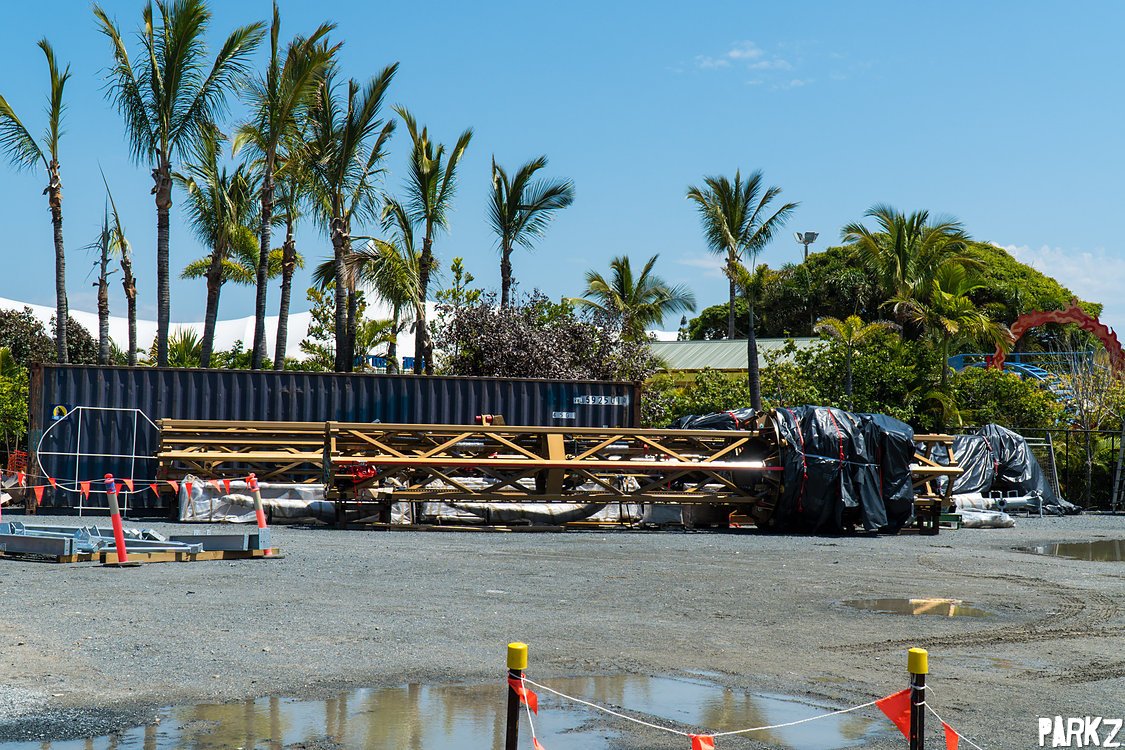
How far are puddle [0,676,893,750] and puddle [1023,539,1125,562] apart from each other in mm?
11066

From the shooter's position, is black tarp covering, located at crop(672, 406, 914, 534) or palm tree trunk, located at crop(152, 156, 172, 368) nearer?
black tarp covering, located at crop(672, 406, 914, 534)

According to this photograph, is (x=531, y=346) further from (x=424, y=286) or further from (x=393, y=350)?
(x=393, y=350)

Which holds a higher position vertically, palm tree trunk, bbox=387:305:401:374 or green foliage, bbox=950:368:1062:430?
palm tree trunk, bbox=387:305:401:374

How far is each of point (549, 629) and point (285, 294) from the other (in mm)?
24904

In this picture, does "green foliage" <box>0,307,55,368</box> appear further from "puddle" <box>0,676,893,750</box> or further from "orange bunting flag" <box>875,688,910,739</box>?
"orange bunting flag" <box>875,688,910,739</box>

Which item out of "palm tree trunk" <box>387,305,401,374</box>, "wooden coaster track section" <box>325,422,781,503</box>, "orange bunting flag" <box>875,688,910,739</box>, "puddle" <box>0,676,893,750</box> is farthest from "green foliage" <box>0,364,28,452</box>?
"orange bunting flag" <box>875,688,910,739</box>

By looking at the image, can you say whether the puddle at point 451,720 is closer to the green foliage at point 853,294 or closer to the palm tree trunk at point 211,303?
the palm tree trunk at point 211,303

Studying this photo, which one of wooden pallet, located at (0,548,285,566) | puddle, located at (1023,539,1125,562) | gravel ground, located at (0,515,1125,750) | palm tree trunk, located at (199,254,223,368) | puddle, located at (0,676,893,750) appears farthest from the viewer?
palm tree trunk, located at (199,254,223,368)

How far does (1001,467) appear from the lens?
87.3 ft

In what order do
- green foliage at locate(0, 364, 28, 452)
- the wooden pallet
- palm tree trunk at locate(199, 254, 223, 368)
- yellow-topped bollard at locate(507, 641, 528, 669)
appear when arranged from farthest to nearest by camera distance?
green foliage at locate(0, 364, 28, 452) → palm tree trunk at locate(199, 254, 223, 368) → the wooden pallet → yellow-topped bollard at locate(507, 641, 528, 669)

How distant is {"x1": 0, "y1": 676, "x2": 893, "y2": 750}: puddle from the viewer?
561 centimetres

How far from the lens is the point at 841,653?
827 centimetres

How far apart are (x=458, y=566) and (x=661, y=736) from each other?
7.69m

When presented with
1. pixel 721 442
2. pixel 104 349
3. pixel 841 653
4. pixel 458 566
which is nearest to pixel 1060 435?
pixel 721 442
